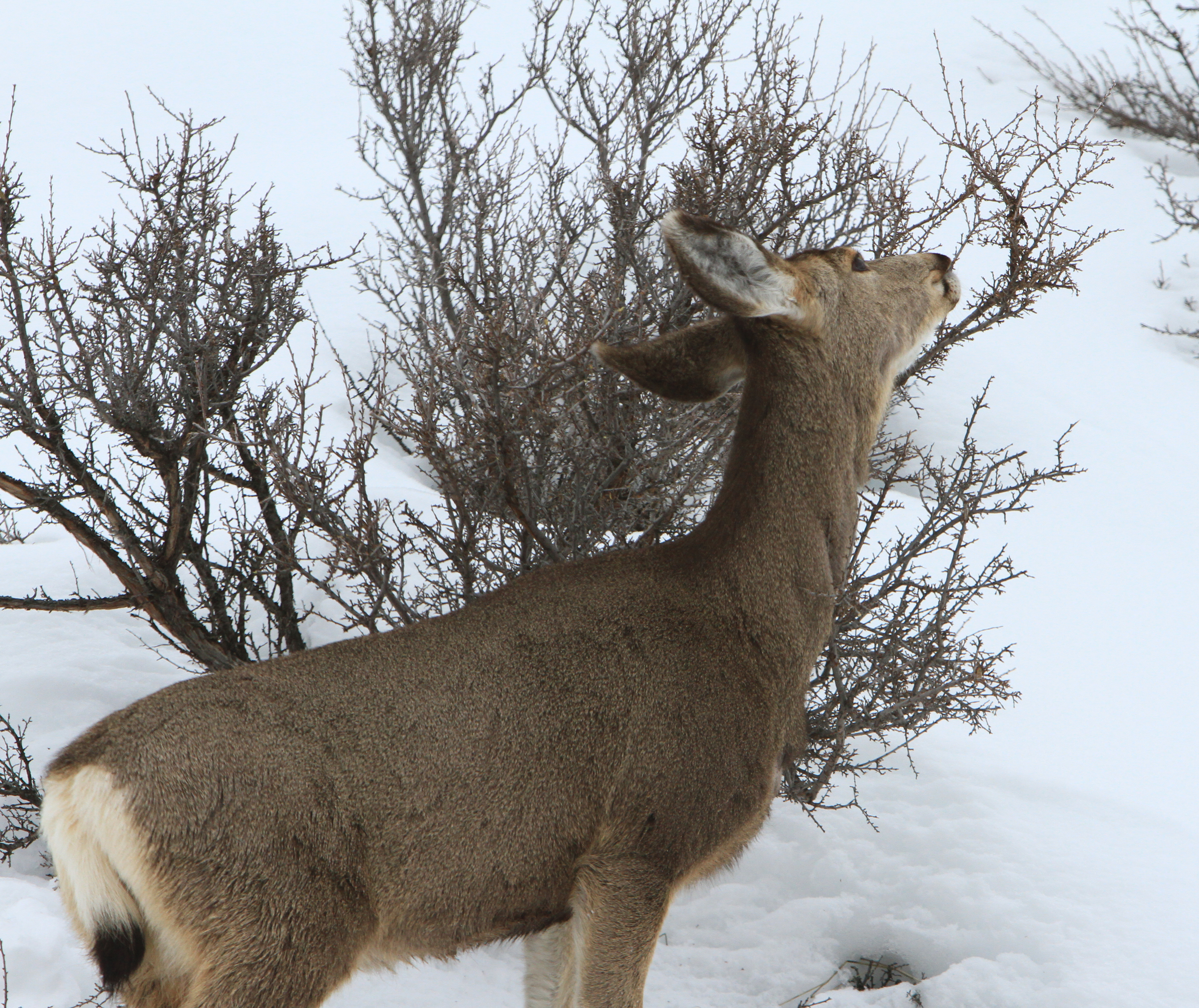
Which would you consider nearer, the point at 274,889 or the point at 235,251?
the point at 274,889

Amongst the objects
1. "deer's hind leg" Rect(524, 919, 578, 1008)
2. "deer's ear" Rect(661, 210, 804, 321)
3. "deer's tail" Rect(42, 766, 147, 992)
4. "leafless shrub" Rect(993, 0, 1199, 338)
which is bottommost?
"deer's hind leg" Rect(524, 919, 578, 1008)

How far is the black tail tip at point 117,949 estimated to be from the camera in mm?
2268

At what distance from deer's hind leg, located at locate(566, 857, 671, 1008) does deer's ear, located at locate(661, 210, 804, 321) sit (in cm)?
136

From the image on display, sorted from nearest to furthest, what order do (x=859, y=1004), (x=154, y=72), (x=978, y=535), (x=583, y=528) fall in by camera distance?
(x=859, y=1004), (x=583, y=528), (x=978, y=535), (x=154, y=72)

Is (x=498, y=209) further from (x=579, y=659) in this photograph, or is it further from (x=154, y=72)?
(x=154, y=72)

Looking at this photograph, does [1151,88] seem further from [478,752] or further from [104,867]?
[104,867]

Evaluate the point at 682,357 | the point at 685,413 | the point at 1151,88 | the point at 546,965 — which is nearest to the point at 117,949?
the point at 546,965

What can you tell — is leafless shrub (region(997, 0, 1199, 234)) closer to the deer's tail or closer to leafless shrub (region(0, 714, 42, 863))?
the deer's tail


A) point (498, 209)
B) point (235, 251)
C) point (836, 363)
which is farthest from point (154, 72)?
point (836, 363)

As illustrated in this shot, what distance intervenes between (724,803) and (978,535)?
7986mm

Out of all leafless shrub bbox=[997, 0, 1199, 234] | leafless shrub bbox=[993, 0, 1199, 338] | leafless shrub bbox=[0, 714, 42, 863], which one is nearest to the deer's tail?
leafless shrub bbox=[0, 714, 42, 863]

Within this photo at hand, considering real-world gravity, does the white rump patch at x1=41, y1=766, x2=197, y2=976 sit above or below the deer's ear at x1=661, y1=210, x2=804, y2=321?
below

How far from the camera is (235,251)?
4750 millimetres

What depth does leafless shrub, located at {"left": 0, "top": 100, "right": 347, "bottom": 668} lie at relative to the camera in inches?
174
